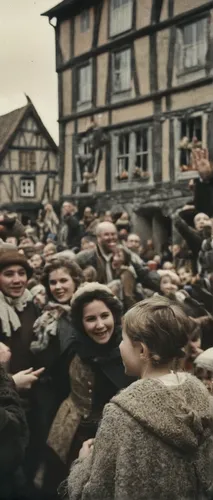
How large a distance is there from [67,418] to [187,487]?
867 mm

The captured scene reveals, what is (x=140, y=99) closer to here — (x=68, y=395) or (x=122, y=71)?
(x=122, y=71)

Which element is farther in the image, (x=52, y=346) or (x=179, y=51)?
(x=179, y=51)

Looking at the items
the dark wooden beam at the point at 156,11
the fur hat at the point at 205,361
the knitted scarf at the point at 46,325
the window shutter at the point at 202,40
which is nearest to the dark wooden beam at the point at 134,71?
the dark wooden beam at the point at 156,11

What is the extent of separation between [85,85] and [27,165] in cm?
37

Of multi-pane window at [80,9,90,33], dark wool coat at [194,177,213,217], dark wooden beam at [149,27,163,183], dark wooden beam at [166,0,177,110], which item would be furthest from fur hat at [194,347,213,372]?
multi-pane window at [80,9,90,33]

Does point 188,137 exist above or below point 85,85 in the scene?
below

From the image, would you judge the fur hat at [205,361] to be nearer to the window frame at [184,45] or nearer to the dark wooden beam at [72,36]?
the window frame at [184,45]

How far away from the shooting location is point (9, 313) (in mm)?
2410

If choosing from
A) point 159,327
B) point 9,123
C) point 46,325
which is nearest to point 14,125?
point 9,123

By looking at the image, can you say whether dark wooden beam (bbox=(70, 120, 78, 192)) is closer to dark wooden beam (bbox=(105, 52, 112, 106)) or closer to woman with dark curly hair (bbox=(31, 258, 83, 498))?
dark wooden beam (bbox=(105, 52, 112, 106))

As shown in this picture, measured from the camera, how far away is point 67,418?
226cm

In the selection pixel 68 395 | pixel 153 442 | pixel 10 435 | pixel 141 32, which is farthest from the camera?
pixel 141 32

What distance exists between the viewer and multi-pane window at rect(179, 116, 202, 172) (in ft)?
8.18

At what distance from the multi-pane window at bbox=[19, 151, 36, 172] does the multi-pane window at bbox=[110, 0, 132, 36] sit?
1.68ft
